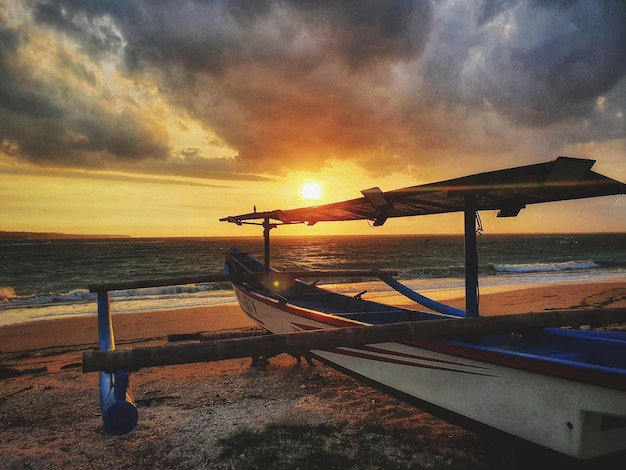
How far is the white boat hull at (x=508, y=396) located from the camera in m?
3.47

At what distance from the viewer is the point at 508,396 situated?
396 cm

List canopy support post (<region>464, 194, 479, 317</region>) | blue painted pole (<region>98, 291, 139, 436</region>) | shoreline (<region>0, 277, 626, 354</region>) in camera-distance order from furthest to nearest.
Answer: shoreline (<region>0, 277, 626, 354</region>)
canopy support post (<region>464, 194, 479, 317</region>)
blue painted pole (<region>98, 291, 139, 436</region>)

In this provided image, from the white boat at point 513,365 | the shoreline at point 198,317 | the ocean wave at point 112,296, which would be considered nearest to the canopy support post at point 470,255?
the white boat at point 513,365

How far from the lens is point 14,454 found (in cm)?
481

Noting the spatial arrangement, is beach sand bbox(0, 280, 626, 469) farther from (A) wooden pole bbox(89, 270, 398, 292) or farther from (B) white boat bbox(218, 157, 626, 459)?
(A) wooden pole bbox(89, 270, 398, 292)

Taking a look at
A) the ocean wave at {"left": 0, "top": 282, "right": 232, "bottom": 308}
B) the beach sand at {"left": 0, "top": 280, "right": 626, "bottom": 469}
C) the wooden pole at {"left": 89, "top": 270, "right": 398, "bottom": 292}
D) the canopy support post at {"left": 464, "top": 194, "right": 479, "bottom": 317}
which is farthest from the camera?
the ocean wave at {"left": 0, "top": 282, "right": 232, "bottom": 308}

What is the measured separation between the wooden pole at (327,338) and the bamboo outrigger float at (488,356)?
0.01m

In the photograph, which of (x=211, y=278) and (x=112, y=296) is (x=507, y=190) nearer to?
(x=211, y=278)

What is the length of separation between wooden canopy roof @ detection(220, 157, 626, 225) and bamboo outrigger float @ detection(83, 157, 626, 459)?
0.01 m

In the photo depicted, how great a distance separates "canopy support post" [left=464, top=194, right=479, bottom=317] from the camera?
16.2ft

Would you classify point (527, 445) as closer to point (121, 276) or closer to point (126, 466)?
point (126, 466)

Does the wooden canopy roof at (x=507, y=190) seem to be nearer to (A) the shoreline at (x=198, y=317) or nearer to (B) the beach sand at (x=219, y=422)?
(B) the beach sand at (x=219, y=422)

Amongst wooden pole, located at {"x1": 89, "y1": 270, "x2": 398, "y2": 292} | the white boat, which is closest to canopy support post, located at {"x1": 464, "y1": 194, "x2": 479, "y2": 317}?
the white boat

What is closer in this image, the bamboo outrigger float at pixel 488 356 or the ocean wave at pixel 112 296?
the bamboo outrigger float at pixel 488 356
